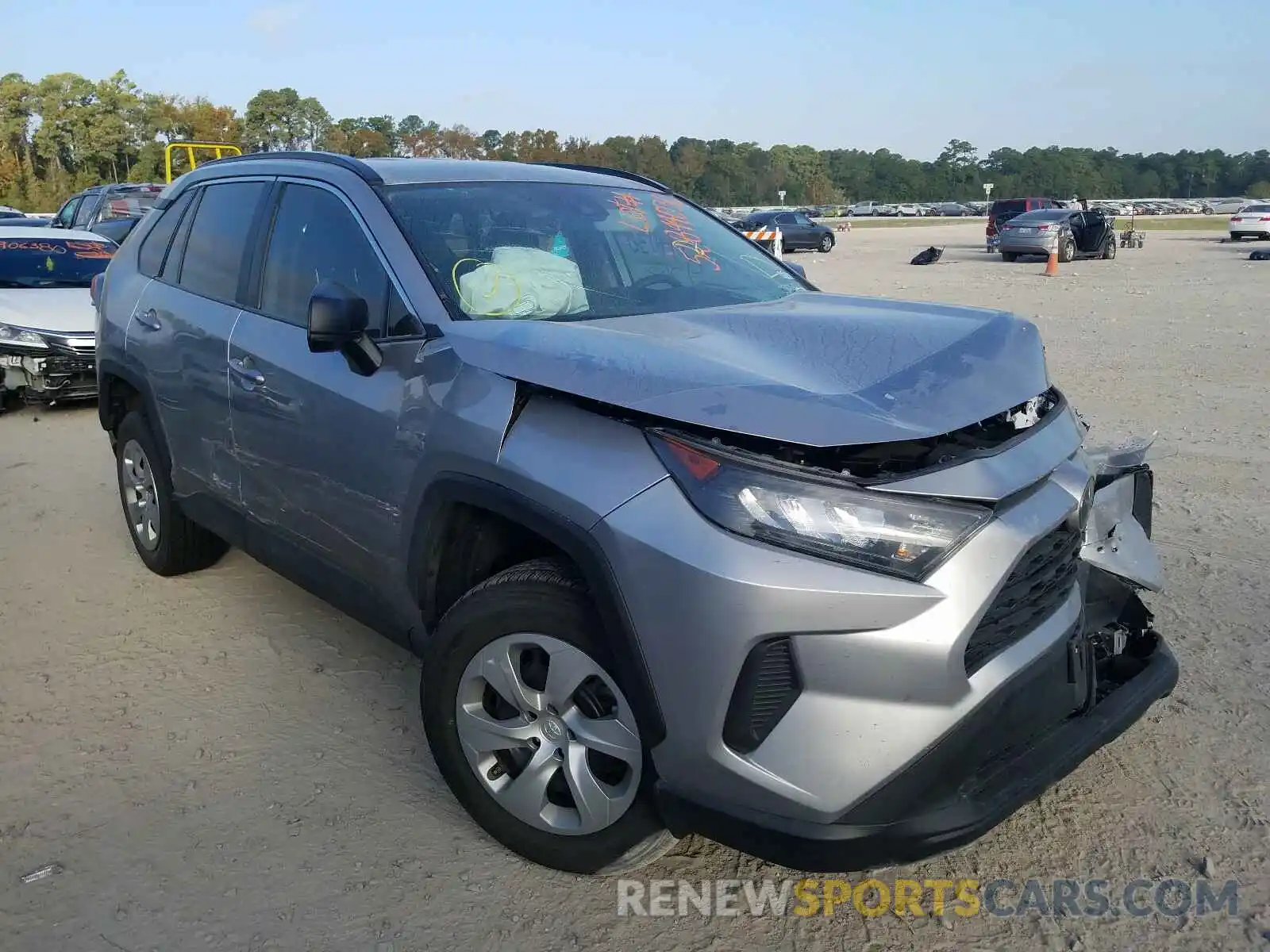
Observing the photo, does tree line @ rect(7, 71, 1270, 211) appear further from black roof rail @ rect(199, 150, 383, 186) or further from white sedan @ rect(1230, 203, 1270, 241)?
white sedan @ rect(1230, 203, 1270, 241)

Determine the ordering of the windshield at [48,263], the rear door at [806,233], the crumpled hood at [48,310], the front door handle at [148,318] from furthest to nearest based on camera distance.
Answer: the rear door at [806,233] → the windshield at [48,263] → the crumpled hood at [48,310] → the front door handle at [148,318]

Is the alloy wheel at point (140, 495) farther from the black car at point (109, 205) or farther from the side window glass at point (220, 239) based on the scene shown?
the black car at point (109, 205)

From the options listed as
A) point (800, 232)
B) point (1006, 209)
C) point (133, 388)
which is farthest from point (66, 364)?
point (1006, 209)

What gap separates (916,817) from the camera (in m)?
2.25

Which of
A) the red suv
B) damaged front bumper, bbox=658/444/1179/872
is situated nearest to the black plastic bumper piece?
damaged front bumper, bbox=658/444/1179/872

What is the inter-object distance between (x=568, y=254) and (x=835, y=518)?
172 cm

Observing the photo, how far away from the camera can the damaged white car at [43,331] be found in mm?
8852

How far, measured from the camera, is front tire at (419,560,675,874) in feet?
8.29

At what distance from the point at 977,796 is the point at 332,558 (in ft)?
7.00

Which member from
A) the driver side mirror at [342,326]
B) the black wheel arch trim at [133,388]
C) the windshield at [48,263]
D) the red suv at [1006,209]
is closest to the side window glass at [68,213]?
the windshield at [48,263]

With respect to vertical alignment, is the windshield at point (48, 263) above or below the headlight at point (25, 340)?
above


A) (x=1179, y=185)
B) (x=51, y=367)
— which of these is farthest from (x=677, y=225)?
(x=1179, y=185)

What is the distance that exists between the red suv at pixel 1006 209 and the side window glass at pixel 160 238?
30.0 meters

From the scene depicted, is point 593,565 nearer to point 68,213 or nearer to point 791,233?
point 68,213
